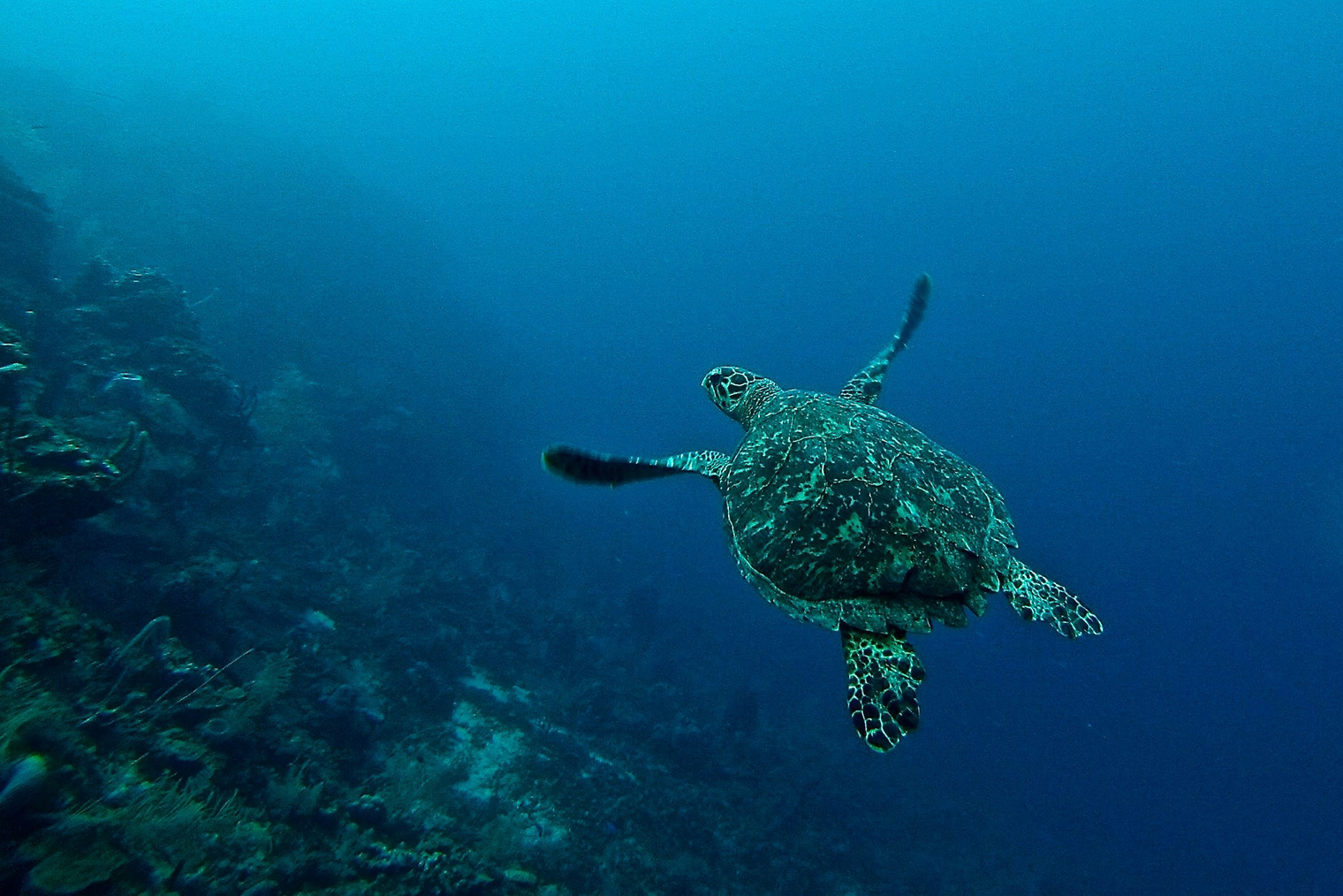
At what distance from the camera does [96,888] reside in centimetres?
380

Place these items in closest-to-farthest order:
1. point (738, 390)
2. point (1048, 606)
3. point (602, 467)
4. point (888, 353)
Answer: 1. point (1048, 606)
2. point (602, 467)
3. point (738, 390)
4. point (888, 353)

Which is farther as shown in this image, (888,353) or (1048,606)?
(888,353)

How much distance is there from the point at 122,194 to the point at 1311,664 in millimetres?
69051

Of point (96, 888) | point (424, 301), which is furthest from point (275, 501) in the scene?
point (424, 301)

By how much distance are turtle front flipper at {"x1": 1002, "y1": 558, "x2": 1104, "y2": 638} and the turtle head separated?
2.61 metres

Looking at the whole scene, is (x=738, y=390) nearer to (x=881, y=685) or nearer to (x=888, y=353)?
(x=888, y=353)

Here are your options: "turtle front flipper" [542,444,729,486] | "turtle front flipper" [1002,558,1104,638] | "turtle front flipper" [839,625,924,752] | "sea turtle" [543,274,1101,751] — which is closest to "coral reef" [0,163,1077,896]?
"turtle front flipper" [542,444,729,486]

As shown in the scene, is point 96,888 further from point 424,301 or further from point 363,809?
point 424,301

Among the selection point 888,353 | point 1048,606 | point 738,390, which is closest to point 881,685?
point 1048,606

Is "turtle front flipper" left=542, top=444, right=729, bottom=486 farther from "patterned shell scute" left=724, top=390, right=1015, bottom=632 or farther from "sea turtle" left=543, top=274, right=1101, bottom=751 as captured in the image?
"patterned shell scute" left=724, top=390, right=1015, bottom=632

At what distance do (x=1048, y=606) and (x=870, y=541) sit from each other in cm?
157

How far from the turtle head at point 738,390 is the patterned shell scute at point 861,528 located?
54.7 inches

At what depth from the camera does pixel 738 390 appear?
5.92 meters

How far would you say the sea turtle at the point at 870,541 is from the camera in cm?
337
